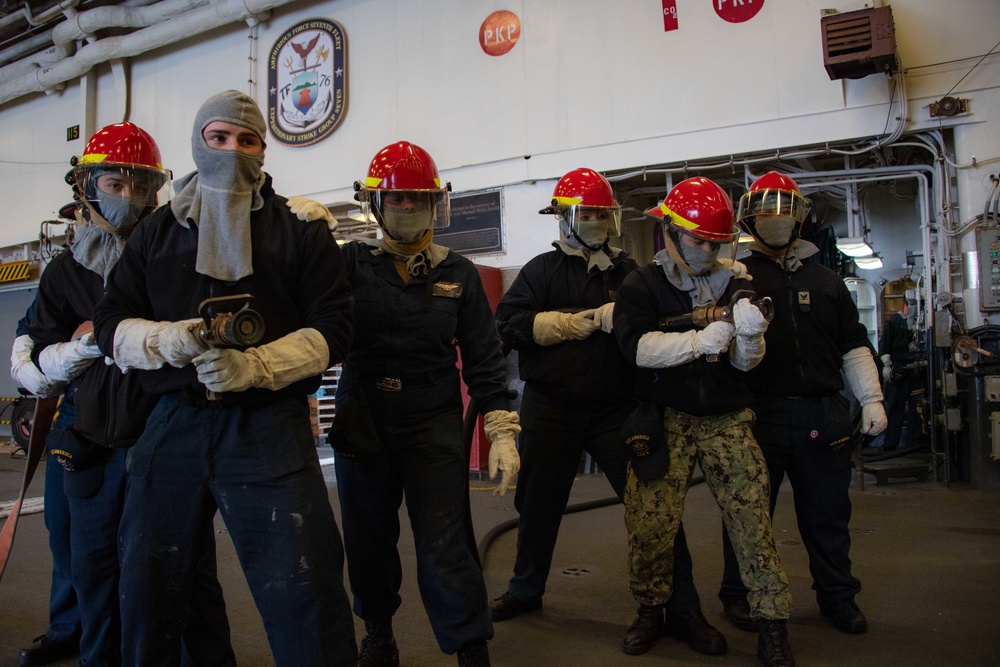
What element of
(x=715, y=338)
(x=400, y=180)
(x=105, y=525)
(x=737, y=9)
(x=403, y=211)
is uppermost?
(x=737, y=9)

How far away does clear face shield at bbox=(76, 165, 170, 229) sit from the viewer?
2611 mm

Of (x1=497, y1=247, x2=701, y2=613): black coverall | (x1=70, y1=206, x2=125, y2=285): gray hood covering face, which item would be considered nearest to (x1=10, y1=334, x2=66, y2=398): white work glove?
(x1=70, y1=206, x2=125, y2=285): gray hood covering face

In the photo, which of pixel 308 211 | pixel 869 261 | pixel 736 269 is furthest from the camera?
pixel 869 261

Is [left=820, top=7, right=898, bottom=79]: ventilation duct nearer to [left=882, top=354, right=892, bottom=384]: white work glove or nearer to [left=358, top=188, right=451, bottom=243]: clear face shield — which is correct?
[left=882, top=354, right=892, bottom=384]: white work glove

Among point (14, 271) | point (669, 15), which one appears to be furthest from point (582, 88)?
point (14, 271)

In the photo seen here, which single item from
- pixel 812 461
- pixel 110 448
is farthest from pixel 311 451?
pixel 812 461

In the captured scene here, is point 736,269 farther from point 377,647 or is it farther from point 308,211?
point 377,647

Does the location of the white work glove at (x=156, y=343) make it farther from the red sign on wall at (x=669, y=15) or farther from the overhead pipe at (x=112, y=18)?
the overhead pipe at (x=112, y=18)

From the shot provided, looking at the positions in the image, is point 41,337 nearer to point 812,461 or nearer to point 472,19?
point 812,461

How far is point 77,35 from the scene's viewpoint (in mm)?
11344

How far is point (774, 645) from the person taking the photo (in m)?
2.69

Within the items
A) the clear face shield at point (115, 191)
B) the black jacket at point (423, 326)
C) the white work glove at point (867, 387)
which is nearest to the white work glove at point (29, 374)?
the clear face shield at point (115, 191)

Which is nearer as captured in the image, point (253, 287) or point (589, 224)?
point (253, 287)

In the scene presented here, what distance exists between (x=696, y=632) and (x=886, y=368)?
644 centimetres
